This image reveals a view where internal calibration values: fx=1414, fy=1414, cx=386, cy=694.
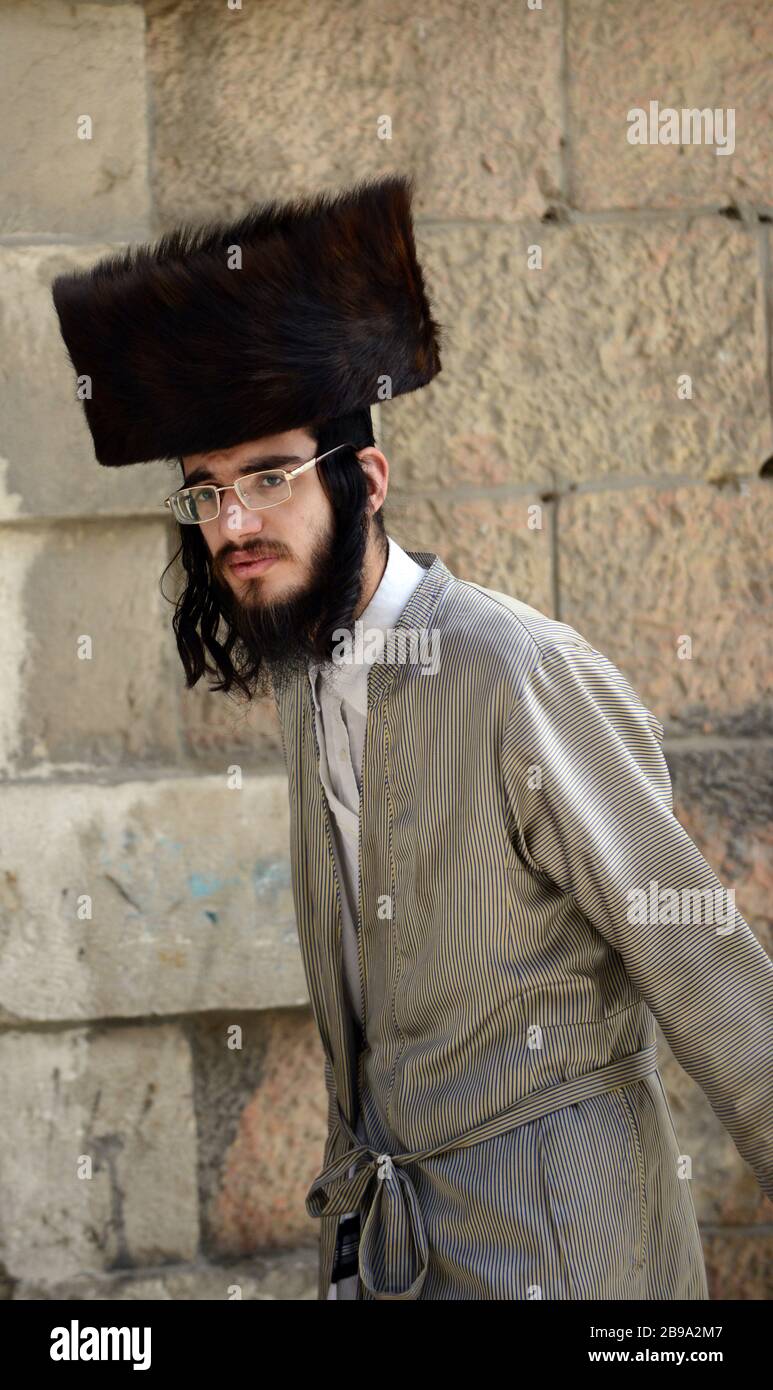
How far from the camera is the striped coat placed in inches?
69.2

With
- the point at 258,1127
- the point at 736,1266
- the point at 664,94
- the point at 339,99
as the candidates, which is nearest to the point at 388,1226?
the point at 258,1127

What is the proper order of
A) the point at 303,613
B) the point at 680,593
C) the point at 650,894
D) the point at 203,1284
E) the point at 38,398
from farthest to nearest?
1. the point at 680,593
2. the point at 203,1284
3. the point at 38,398
4. the point at 303,613
5. the point at 650,894

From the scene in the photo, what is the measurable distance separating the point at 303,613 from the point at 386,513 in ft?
3.70

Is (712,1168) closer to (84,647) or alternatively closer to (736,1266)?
(736,1266)

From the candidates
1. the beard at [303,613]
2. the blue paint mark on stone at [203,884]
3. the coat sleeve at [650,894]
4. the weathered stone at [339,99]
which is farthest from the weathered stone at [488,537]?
the coat sleeve at [650,894]

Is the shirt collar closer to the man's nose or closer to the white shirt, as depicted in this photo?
the white shirt

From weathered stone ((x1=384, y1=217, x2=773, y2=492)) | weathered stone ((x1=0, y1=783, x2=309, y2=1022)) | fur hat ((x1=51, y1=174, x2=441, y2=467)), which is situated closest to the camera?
fur hat ((x1=51, y1=174, x2=441, y2=467))

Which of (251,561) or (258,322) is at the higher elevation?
(258,322)

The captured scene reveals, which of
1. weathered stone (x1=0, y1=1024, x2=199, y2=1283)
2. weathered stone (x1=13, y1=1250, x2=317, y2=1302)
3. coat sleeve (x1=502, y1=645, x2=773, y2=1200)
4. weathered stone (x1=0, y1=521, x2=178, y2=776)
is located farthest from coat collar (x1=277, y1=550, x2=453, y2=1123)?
weathered stone (x1=13, y1=1250, x2=317, y2=1302)

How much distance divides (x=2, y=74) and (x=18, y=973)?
6.28 ft

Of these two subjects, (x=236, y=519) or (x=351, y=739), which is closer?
(x=236, y=519)

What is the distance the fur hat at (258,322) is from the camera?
194cm

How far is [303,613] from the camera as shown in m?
2.00
